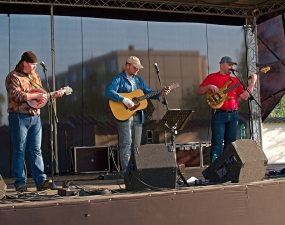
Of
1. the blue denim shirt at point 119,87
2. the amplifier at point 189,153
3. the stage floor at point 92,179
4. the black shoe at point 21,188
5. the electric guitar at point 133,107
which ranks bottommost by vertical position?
the stage floor at point 92,179

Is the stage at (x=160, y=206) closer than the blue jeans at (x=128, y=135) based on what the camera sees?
Yes

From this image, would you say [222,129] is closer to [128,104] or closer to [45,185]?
[128,104]

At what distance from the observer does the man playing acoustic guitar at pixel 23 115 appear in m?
4.96

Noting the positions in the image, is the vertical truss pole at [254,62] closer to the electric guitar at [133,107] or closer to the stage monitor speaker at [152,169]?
the electric guitar at [133,107]

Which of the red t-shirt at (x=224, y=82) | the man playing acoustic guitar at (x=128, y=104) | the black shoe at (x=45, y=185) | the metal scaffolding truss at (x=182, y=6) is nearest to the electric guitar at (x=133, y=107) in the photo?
the man playing acoustic guitar at (x=128, y=104)

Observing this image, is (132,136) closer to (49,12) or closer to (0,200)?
(0,200)

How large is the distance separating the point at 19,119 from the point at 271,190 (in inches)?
109

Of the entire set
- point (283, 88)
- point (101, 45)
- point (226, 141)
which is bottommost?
point (226, 141)

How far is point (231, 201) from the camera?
4.34m

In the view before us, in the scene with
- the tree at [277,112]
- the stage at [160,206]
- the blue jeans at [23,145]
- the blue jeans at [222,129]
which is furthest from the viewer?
the tree at [277,112]

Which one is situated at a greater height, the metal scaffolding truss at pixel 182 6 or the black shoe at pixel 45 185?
the metal scaffolding truss at pixel 182 6

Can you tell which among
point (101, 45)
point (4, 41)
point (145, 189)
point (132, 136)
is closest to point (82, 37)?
point (101, 45)

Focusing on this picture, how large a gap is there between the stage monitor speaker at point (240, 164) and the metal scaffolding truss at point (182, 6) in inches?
156

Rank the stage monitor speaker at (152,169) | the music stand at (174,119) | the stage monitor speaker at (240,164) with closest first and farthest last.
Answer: the stage monitor speaker at (152,169) < the stage monitor speaker at (240,164) < the music stand at (174,119)
